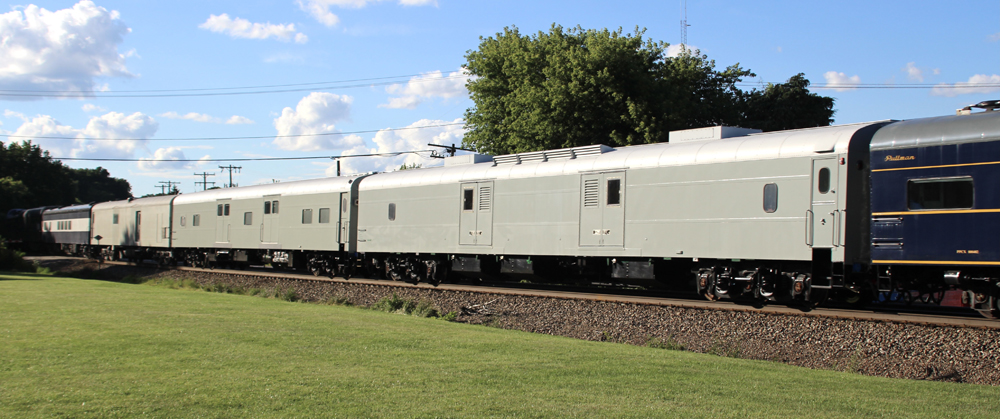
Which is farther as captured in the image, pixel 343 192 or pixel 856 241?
pixel 343 192

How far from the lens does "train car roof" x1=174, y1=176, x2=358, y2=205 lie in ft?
85.3

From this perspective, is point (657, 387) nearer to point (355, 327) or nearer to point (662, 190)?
point (355, 327)

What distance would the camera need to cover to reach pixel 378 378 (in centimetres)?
781

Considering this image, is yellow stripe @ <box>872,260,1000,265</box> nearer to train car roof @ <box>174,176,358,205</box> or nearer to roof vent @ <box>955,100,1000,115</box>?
roof vent @ <box>955,100,1000,115</box>

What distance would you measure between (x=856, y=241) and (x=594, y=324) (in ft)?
17.3

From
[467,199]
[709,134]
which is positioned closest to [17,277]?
[467,199]

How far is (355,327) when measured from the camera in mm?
12289

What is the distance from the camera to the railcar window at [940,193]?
38.1 ft

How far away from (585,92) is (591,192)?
1356 centimetres

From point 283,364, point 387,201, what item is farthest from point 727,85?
point 283,364

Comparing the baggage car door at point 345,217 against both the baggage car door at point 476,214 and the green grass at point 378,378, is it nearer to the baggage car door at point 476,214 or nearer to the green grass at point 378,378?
the baggage car door at point 476,214

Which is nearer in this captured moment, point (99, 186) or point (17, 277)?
point (17, 277)

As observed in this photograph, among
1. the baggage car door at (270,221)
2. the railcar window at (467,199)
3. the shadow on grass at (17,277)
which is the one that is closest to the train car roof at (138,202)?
A: the shadow on grass at (17,277)

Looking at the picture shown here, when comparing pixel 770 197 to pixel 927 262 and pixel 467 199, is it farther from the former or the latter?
pixel 467 199
